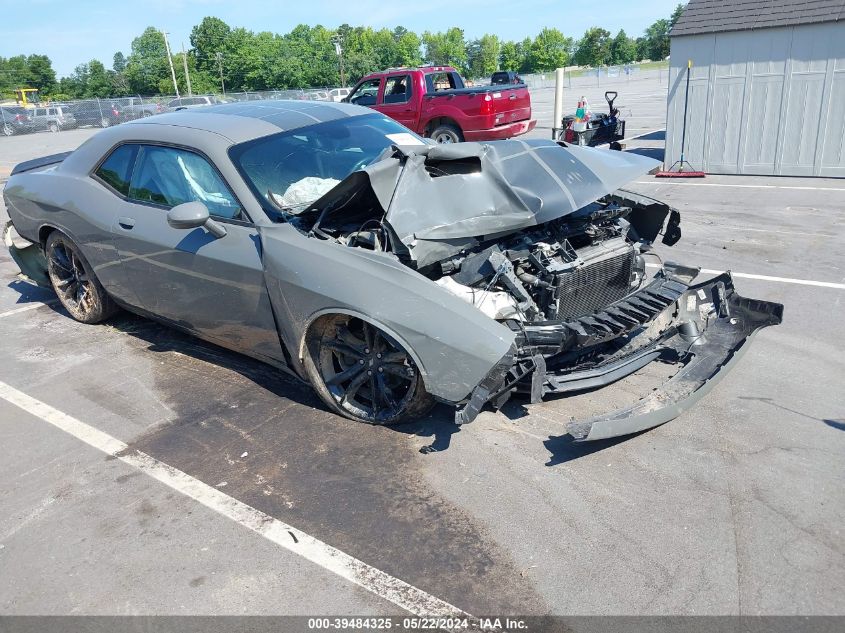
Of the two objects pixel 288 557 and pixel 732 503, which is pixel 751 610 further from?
pixel 288 557

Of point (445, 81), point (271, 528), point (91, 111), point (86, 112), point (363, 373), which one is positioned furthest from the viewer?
point (91, 111)

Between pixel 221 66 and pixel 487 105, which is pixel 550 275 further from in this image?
pixel 221 66

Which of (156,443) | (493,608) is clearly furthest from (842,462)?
(156,443)

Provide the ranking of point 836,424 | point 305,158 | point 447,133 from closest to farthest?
point 836,424
point 305,158
point 447,133

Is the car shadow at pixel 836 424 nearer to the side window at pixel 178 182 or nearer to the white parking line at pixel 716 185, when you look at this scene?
the side window at pixel 178 182

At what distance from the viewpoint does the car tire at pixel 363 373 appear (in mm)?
3701

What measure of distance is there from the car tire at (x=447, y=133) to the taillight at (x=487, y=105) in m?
0.87

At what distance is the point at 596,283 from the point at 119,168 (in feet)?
11.9

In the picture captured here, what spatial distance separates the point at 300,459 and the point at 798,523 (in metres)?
2.51

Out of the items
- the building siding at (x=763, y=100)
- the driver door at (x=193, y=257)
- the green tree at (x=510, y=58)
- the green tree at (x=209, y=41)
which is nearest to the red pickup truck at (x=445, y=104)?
the building siding at (x=763, y=100)

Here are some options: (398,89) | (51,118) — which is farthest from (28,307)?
(51,118)

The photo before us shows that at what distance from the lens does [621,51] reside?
10012 cm

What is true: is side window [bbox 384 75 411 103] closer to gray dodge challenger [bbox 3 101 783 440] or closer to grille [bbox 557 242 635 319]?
gray dodge challenger [bbox 3 101 783 440]

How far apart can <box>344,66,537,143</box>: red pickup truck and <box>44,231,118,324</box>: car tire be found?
950cm
